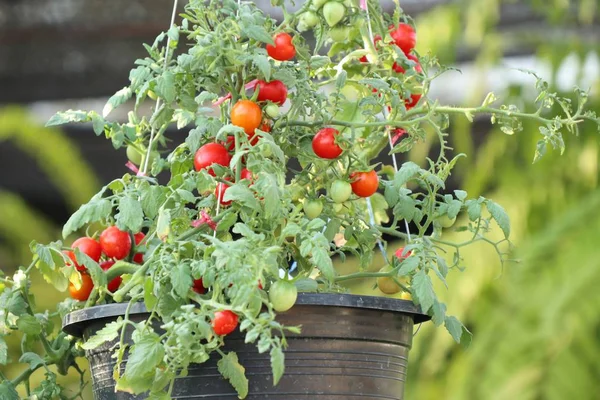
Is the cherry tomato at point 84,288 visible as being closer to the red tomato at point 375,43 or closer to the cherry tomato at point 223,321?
the cherry tomato at point 223,321

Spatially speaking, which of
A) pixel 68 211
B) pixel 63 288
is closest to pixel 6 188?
pixel 68 211

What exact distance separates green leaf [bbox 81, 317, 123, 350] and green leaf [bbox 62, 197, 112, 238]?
0.36 ft

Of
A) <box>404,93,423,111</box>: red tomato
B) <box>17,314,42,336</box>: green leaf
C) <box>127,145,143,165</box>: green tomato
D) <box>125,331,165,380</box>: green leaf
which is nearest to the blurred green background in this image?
<box>404,93,423,111</box>: red tomato

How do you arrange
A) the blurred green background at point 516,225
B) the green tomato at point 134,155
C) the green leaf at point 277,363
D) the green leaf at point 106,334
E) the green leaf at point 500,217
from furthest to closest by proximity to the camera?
1. the blurred green background at point 516,225
2. the green tomato at point 134,155
3. the green leaf at point 500,217
4. the green leaf at point 106,334
5. the green leaf at point 277,363

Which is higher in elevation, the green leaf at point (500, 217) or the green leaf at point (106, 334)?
the green leaf at point (500, 217)

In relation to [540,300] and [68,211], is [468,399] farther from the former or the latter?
[68,211]

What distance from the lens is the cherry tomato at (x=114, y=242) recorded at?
0.92 m

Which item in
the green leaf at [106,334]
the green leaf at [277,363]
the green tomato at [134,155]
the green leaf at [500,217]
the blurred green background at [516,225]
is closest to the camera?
the green leaf at [277,363]

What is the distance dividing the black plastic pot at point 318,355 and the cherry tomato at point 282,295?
58 mm

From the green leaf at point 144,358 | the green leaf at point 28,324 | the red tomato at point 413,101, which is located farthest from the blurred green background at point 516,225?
the green leaf at point 144,358

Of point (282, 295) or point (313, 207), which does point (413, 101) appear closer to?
point (313, 207)

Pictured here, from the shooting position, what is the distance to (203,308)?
28.3 inches

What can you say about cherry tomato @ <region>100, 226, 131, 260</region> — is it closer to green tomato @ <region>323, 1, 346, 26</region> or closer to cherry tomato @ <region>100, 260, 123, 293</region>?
cherry tomato @ <region>100, 260, 123, 293</region>

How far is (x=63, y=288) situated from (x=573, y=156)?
222cm
